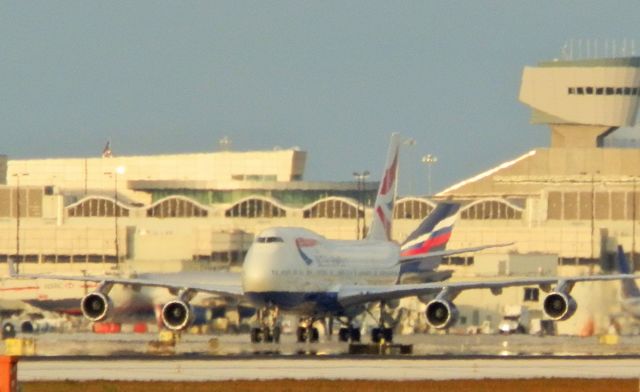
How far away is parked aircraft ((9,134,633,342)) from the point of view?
84.8 meters

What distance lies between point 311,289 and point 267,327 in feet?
9.66

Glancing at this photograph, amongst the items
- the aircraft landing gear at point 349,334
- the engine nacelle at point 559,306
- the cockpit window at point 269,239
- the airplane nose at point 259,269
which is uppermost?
the cockpit window at point 269,239

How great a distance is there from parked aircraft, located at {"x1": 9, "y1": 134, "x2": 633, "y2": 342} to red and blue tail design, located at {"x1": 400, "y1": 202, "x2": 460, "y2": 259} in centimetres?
1682

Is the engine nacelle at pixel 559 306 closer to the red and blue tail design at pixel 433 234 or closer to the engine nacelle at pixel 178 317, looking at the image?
the engine nacelle at pixel 178 317

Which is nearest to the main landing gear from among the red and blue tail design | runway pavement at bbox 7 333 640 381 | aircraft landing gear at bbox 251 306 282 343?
runway pavement at bbox 7 333 640 381

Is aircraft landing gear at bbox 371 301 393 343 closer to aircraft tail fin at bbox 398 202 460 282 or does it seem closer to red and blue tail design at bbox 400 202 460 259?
aircraft tail fin at bbox 398 202 460 282

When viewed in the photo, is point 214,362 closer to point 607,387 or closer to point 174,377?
point 174,377

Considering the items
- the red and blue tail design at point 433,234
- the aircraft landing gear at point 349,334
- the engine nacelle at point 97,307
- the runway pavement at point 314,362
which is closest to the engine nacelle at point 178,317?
the runway pavement at point 314,362

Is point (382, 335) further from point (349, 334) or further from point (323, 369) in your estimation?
point (323, 369)

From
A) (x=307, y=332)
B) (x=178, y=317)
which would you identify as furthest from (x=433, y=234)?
(x=178, y=317)

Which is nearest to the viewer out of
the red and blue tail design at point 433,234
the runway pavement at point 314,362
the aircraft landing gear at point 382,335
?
the runway pavement at point 314,362

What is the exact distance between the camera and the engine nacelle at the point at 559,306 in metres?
83.7

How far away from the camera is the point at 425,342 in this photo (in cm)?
8844

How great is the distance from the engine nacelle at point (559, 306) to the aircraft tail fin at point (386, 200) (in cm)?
1950
